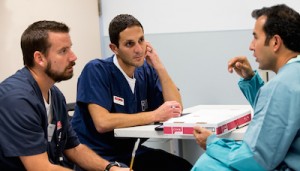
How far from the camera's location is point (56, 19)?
3.41 m

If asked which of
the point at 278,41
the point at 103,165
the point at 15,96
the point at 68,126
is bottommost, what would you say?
the point at 103,165

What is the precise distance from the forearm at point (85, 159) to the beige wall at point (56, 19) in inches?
45.5

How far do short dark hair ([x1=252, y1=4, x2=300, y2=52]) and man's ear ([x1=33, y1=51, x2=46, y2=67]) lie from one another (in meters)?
0.86

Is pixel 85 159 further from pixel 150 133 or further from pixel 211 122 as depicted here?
pixel 211 122

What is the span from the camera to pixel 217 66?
3.36 m

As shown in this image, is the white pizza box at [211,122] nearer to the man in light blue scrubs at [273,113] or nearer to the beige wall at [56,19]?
the man in light blue scrubs at [273,113]

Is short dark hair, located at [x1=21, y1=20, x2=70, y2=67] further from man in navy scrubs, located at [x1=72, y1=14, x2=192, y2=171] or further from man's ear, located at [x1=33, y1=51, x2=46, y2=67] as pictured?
man in navy scrubs, located at [x1=72, y1=14, x2=192, y2=171]

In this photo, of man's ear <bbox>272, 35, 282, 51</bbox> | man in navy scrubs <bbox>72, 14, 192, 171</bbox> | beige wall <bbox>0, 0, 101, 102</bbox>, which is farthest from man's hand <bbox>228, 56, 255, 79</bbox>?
beige wall <bbox>0, 0, 101, 102</bbox>

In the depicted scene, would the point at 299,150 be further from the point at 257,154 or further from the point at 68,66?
the point at 68,66

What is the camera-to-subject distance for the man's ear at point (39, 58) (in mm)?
1875

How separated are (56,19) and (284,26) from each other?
2114 mm

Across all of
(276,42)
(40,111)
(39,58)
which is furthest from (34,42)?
(276,42)

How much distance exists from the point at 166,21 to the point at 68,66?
1661mm

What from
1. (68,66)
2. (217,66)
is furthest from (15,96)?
(217,66)
